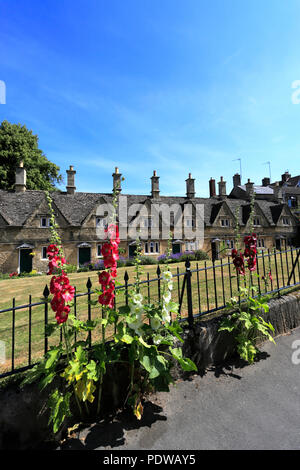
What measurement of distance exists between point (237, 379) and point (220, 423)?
940 millimetres

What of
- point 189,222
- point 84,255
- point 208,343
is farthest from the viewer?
point 189,222

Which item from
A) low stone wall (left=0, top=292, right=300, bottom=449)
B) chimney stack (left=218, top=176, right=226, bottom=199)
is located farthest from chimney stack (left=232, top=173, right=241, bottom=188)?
low stone wall (left=0, top=292, right=300, bottom=449)

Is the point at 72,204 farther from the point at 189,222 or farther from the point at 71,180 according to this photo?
the point at 189,222

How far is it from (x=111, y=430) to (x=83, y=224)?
78.0 feet

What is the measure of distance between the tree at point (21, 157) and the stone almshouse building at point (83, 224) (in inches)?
151

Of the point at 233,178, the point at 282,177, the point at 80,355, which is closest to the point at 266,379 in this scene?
the point at 80,355

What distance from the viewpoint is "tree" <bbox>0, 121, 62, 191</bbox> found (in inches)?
1078

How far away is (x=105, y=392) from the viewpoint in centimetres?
286

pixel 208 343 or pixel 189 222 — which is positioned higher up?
pixel 189 222

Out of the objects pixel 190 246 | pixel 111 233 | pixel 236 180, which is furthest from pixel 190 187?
pixel 111 233

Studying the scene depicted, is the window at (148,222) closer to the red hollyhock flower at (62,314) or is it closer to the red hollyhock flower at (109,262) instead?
the red hollyhock flower at (109,262)

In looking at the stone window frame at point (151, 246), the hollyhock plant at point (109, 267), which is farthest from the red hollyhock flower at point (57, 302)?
the stone window frame at point (151, 246)
